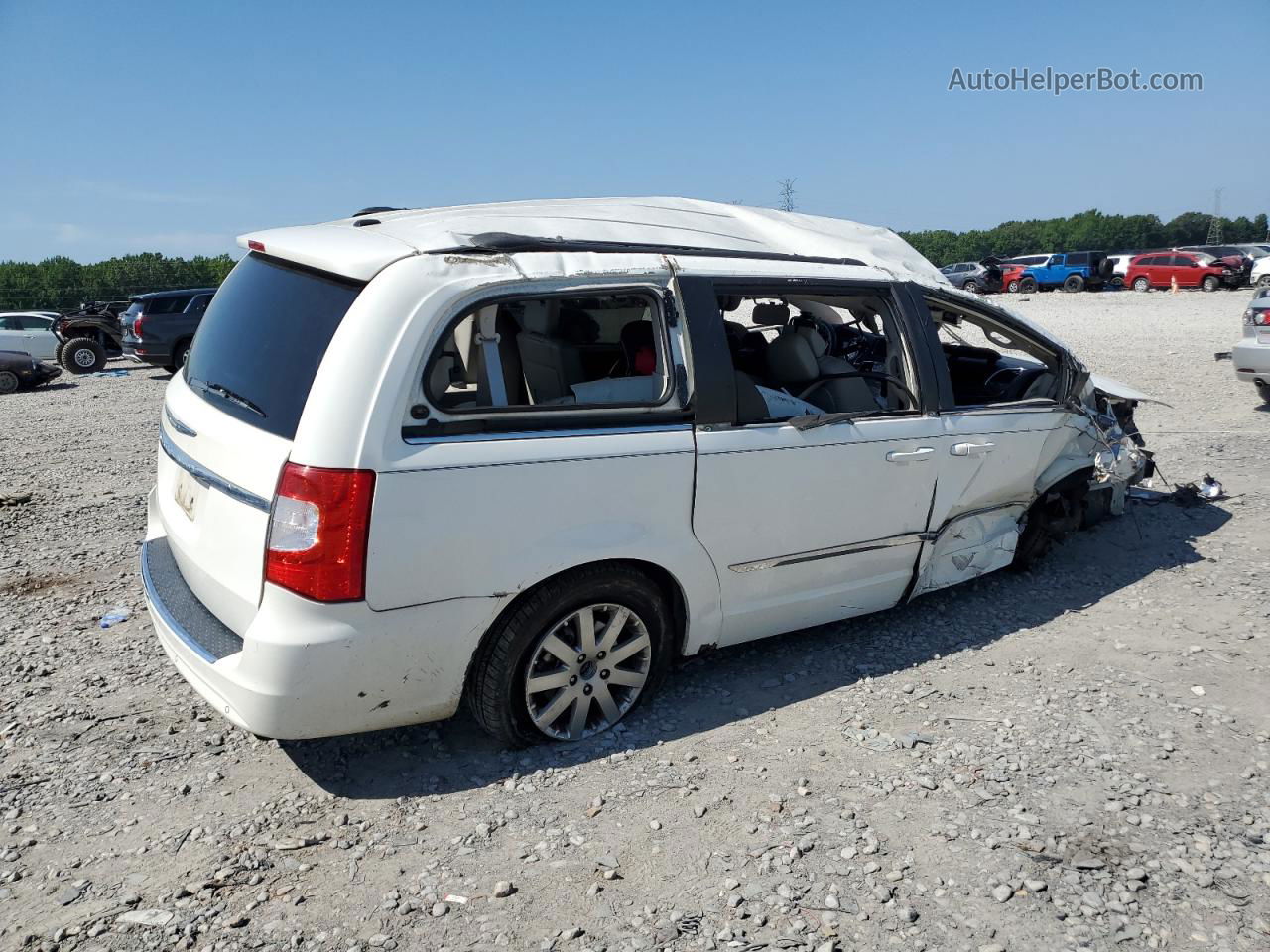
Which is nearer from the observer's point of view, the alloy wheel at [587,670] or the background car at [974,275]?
the alloy wheel at [587,670]

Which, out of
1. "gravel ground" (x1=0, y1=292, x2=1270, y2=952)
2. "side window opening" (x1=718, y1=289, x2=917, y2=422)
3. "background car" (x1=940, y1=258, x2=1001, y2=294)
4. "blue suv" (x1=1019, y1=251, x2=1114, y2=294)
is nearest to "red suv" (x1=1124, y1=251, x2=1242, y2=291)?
"blue suv" (x1=1019, y1=251, x2=1114, y2=294)

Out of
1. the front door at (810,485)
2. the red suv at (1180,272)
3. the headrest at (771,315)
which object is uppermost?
the red suv at (1180,272)

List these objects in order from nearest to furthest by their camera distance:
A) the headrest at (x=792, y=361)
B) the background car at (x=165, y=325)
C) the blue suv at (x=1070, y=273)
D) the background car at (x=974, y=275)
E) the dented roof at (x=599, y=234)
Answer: the dented roof at (x=599, y=234) → the headrest at (x=792, y=361) → the background car at (x=165, y=325) → the background car at (x=974, y=275) → the blue suv at (x=1070, y=273)

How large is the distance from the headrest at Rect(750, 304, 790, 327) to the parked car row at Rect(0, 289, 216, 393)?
12.8m

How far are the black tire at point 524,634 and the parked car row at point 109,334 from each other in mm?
14154

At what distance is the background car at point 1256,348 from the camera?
367 inches

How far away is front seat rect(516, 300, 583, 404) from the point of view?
3.49 m

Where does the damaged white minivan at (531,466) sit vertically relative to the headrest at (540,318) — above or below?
below

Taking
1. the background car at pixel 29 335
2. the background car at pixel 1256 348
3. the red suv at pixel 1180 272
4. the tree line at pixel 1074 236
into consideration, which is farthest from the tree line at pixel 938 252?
the background car at pixel 1256 348

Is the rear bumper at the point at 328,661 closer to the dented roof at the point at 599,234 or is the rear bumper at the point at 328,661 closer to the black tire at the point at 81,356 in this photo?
the dented roof at the point at 599,234

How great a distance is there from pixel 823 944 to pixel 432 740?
66.2 inches

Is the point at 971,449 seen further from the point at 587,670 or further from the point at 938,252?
the point at 938,252

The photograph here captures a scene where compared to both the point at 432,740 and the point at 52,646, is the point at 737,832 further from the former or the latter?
the point at 52,646

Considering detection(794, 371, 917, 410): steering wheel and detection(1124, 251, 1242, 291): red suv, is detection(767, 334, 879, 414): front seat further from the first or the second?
detection(1124, 251, 1242, 291): red suv
